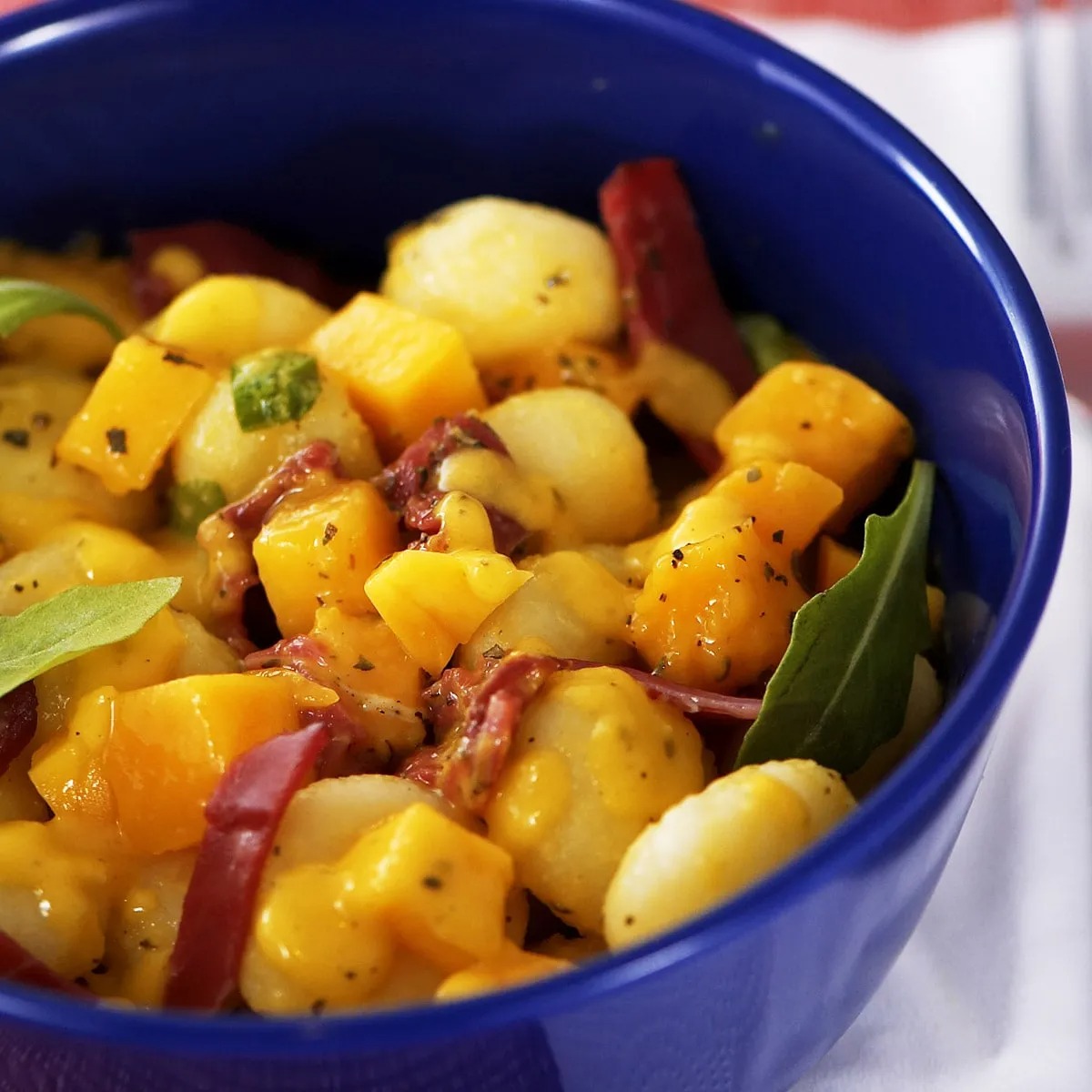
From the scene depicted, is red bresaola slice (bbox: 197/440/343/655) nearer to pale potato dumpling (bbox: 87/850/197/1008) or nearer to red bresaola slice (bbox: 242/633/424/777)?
red bresaola slice (bbox: 242/633/424/777)

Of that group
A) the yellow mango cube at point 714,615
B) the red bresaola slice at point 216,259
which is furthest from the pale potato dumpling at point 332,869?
the red bresaola slice at point 216,259

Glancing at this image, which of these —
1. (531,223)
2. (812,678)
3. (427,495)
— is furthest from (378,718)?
(531,223)

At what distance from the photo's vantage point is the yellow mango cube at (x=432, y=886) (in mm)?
972

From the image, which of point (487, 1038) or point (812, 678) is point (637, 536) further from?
point (487, 1038)

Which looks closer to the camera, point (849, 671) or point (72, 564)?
point (849, 671)

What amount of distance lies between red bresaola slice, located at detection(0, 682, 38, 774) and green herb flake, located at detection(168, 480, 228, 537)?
236 millimetres

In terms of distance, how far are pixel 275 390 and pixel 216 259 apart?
33 cm

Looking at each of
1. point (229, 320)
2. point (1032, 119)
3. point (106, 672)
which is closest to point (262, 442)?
point (229, 320)

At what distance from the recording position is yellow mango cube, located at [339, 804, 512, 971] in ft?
3.19

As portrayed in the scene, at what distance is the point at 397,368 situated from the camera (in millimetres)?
1383

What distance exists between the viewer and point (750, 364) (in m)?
1.53

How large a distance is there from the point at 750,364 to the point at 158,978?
81 centimetres

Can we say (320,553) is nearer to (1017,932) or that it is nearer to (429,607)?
(429,607)

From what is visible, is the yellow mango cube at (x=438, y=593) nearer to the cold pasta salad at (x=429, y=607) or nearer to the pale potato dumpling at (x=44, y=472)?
the cold pasta salad at (x=429, y=607)
